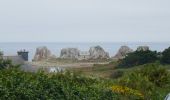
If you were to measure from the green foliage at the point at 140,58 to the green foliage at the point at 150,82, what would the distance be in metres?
20.5

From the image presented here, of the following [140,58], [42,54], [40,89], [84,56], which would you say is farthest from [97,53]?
[40,89]

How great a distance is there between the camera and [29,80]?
13.4 m

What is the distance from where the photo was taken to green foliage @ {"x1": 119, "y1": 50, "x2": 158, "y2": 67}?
47.2 meters

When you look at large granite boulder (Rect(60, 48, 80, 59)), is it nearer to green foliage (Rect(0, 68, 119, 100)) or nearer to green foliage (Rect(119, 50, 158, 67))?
green foliage (Rect(119, 50, 158, 67))

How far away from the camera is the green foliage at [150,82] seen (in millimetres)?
21197

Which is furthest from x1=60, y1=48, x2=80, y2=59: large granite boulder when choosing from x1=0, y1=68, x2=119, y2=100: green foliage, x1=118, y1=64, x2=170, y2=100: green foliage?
x1=0, y1=68, x2=119, y2=100: green foliage

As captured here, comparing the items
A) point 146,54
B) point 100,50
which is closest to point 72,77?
point 146,54

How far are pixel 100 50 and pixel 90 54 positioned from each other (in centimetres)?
176

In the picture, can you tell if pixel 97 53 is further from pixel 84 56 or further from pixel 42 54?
pixel 42 54

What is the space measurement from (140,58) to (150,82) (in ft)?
80.4

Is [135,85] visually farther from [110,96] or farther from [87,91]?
[87,91]

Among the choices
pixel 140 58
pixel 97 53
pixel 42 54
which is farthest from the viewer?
pixel 42 54

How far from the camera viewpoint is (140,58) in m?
47.5

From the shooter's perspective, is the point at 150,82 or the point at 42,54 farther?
the point at 42,54
